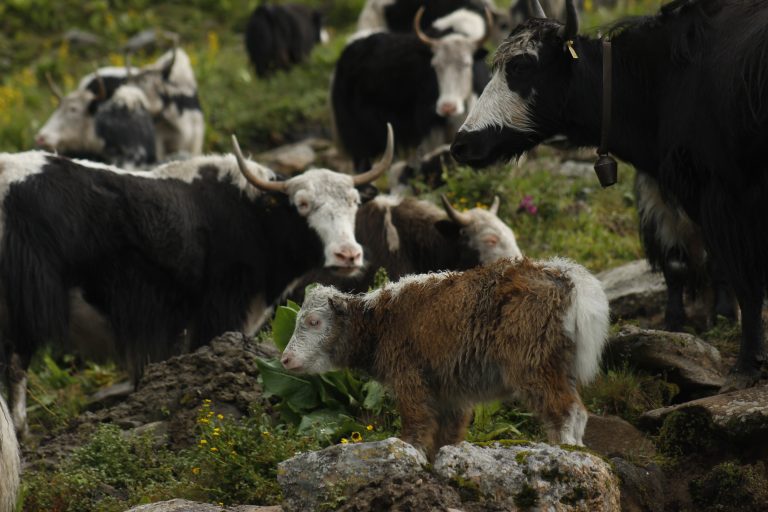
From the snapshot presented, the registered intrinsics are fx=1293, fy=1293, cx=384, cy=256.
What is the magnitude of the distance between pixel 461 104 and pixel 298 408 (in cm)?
627

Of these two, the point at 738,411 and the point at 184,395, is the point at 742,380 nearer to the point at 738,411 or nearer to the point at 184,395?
the point at 738,411

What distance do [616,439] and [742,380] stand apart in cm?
66

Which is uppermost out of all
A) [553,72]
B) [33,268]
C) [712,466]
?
[553,72]

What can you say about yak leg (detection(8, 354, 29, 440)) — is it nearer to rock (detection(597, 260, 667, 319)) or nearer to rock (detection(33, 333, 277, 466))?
Result: rock (detection(33, 333, 277, 466))

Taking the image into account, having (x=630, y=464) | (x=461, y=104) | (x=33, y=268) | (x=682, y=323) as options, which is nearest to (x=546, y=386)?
(x=630, y=464)

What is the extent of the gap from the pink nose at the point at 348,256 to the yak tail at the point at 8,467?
272cm

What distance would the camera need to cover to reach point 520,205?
35.2ft

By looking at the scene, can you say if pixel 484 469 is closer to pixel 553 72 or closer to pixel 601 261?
pixel 553 72

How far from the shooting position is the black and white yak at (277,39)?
720 inches

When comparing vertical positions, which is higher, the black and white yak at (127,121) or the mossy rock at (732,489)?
the black and white yak at (127,121)

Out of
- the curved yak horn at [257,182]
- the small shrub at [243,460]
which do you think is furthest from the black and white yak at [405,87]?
the small shrub at [243,460]

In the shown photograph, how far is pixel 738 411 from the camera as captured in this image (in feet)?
Answer: 18.7

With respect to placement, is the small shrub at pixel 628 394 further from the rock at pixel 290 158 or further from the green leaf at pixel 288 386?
the rock at pixel 290 158

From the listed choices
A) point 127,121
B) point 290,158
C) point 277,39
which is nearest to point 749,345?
point 290,158
